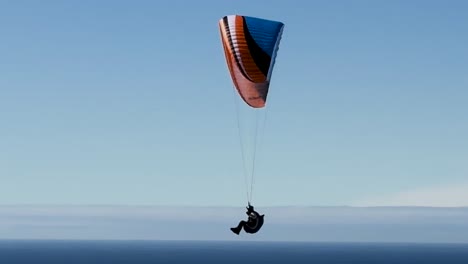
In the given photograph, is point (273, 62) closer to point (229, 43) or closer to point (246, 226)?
point (229, 43)

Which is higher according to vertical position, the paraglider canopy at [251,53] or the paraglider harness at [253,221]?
the paraglider canopy at [251,53]

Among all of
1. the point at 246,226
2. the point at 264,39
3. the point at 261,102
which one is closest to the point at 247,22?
the point at 264,39

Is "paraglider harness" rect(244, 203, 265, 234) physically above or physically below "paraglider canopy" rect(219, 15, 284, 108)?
below

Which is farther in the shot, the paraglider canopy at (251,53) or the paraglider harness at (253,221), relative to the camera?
the paraglider canopy at (251,53)

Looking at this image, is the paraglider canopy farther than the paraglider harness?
Yes

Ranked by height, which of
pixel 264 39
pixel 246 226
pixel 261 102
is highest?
pixel 264 39

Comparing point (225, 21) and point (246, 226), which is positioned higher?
point (225, 21)

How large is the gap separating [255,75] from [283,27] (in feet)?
9.90

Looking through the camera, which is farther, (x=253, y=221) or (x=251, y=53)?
(x=251, y=53)

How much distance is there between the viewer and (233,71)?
139 feet

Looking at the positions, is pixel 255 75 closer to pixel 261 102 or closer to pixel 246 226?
pixel 261 102

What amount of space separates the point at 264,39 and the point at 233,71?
2269 millimetres

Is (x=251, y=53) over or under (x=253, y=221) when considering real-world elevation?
over

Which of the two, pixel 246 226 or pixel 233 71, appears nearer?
pixel 246 226
